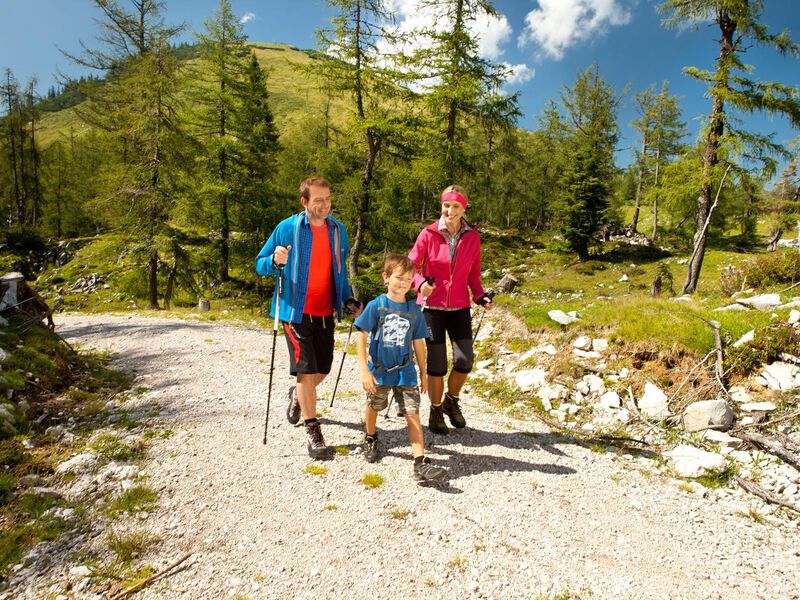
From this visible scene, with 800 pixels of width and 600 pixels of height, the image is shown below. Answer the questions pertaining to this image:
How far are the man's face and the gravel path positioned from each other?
270 centimetres

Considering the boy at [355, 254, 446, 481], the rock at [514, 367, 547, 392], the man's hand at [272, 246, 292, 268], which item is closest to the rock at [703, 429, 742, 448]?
the rock at [514, 367, 547, 392]

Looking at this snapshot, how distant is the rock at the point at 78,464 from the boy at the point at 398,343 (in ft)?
9.87

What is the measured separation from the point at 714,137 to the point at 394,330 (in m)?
16.6

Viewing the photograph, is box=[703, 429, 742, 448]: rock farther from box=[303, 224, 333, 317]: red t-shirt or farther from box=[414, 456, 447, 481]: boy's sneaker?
box=[303, 224, 333, 317]: red t-shirt

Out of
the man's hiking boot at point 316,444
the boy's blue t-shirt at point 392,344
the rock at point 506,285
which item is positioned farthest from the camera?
the rock at point 506,285

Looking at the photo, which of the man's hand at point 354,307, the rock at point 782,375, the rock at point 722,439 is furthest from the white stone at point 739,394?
the man's hand at point 354,307

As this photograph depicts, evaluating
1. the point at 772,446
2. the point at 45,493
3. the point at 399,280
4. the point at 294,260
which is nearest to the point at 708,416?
the point at 772,446

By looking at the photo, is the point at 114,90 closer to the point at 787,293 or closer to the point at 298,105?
the point at 787,293

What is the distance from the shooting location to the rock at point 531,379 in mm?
6891

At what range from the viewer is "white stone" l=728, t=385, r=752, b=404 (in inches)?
204

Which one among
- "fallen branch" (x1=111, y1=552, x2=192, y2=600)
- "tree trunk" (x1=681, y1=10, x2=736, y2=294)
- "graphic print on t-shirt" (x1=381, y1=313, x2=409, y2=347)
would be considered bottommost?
"fallen branch" (x1=111, y1=552, x2=192, y2=600)

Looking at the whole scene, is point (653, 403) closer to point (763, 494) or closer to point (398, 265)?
point (763, 494)

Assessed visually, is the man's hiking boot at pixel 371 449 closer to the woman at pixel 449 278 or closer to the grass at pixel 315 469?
the grass at pixel 315 469

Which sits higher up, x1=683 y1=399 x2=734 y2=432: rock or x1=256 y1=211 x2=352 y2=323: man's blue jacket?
x1=256 y1=211 x2=352 y2=323: man's blue jacket
